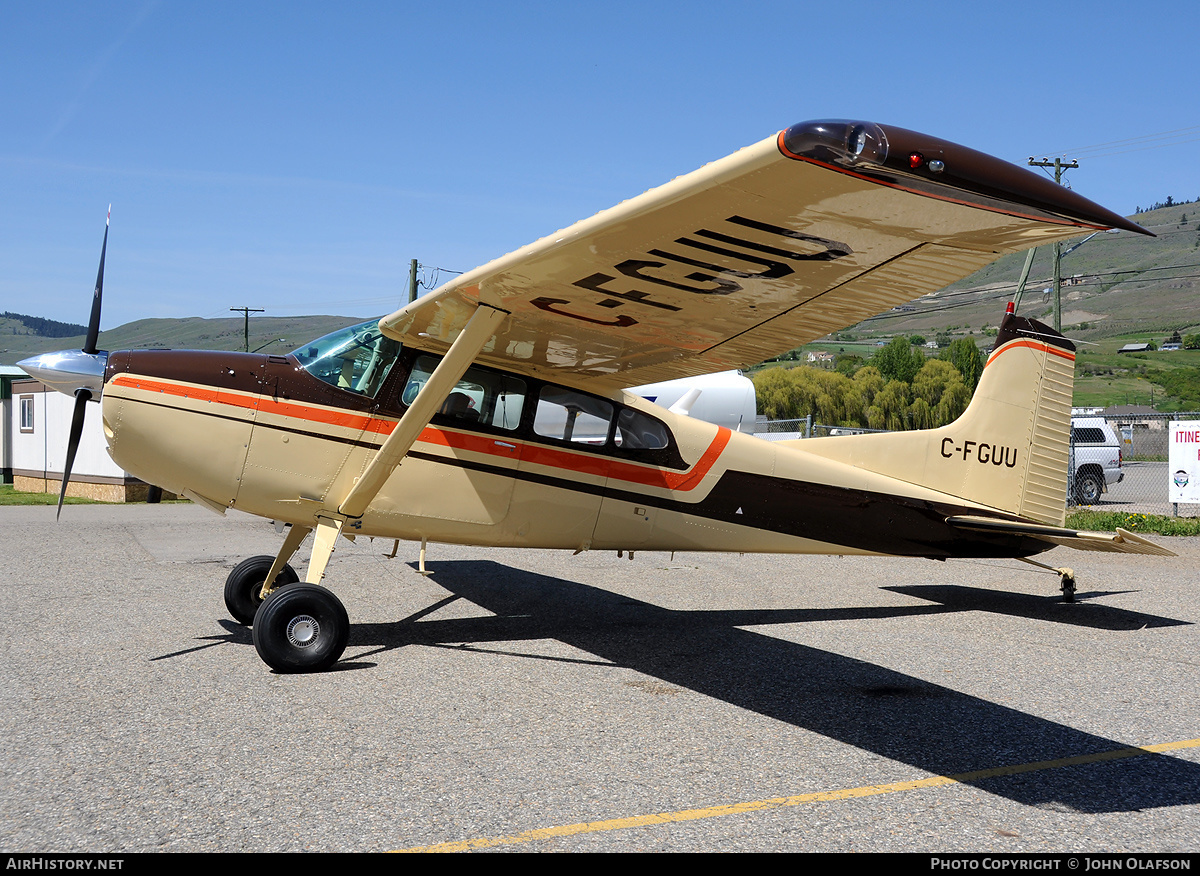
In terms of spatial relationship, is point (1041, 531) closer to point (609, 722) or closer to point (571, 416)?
point (571, 416)

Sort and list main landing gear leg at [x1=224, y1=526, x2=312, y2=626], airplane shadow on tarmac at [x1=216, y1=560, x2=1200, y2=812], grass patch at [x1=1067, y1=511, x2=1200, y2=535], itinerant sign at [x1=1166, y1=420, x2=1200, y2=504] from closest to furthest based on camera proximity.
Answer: airplane shadow on tarmac at [x1=216, y1=560, x2=1200, y2=812] → main landing gear leg at [x1=224, y1=526, x2=312, y2=626] → grass patch at [x1=1067, y1=511, x2=1200, y2=535] → itinerant sign at [x1=1166, y1=420, x2=1200, y2=504]

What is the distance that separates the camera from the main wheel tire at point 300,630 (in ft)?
19.0

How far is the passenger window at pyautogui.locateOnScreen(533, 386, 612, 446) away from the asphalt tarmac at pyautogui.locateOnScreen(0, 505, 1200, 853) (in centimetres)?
168

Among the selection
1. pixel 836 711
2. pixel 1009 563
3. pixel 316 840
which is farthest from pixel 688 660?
pixel 1009 563

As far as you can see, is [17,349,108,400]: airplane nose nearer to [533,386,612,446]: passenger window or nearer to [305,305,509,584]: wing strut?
[305,305,509,584]: wing strut

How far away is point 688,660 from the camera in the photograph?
6.49 metres

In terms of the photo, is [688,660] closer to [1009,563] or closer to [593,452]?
[593,452]

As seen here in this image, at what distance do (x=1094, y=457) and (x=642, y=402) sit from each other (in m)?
19.7

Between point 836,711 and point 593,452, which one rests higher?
point 593,452

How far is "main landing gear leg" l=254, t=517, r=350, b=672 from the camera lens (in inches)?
228

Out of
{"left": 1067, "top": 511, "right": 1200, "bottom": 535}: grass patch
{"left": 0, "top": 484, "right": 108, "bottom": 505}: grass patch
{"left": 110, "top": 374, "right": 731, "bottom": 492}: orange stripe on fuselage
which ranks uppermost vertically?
{"left": 110, "top": 374, "right": 731, "bottom": 492}: orange stripe on fuselage

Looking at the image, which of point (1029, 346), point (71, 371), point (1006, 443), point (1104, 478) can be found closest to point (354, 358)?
point (71, 371)

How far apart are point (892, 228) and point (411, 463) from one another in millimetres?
4197

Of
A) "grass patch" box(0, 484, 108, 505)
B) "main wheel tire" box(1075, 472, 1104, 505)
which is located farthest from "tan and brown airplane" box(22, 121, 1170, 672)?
"grass patch" box(0, 484, 108, 505)
